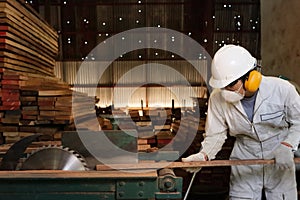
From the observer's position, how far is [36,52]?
255 inches

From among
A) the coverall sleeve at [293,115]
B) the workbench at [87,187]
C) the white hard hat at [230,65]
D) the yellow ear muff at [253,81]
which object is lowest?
the workbench at [87,187]

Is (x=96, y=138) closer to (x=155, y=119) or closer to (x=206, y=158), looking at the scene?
(x=206, y=158)

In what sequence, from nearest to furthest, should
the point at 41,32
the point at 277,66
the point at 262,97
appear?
the point at 262,97
the point at 277,66
the point at 41,32

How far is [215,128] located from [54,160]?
139 cm

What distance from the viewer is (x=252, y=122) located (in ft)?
8.45

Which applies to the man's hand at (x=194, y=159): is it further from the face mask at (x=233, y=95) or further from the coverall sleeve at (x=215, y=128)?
the face mask at (x=233, y=95)

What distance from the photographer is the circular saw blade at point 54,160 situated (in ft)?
6.58

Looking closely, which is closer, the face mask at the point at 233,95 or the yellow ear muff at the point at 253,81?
the yellow ear muff at the point at 253,81

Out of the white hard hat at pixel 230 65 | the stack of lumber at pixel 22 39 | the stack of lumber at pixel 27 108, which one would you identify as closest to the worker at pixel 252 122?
the white hard hat at pixel 230 65

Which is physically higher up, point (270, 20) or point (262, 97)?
point (270, 20)

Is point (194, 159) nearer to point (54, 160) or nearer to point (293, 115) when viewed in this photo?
point (293, 115)

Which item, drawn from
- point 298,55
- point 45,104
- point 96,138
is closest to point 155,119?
point 45,104

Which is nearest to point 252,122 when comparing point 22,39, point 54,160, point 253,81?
point 253,81

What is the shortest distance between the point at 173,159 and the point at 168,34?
10.6m
